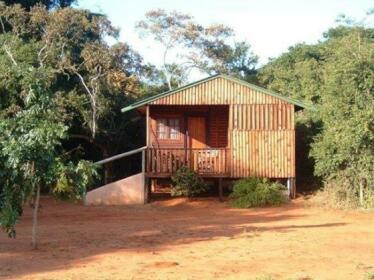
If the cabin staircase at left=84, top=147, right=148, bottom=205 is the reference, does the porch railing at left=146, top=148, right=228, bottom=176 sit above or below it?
above

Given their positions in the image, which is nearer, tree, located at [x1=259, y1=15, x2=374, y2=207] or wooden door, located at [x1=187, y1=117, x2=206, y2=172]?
tree, located at [x1=259, y1=15, x2=374, y2=207]

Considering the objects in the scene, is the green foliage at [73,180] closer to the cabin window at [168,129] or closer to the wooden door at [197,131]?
the cabin window at [168,129]

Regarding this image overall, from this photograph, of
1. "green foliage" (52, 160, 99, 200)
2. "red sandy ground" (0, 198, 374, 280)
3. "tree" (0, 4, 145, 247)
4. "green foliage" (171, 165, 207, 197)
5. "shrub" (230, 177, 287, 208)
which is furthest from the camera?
"tree" (0, 4, 145, 247)

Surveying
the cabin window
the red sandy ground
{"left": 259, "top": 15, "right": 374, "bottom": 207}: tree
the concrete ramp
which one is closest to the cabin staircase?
the concrete ramp

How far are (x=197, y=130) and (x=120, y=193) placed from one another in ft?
14.6

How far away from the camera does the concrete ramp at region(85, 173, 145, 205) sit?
66.8 feet

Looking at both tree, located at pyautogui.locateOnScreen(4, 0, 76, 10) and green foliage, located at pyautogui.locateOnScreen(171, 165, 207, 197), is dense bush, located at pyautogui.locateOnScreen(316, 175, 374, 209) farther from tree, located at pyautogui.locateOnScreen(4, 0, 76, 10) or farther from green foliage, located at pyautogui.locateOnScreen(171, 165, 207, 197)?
tree, located at pyautogui.locateOnScreen(4, 0, 76, 10)

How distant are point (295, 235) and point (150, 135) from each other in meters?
9.95

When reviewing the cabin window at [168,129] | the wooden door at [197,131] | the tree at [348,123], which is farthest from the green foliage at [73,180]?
the wooden door at [197,131]

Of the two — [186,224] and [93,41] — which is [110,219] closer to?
[186,224]

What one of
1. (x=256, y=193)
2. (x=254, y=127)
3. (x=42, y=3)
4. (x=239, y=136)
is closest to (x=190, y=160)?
(x=239, y=136)

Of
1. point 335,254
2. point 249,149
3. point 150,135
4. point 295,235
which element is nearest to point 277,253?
point 335,254

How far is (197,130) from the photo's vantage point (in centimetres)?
2325

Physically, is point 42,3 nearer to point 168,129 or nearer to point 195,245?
point 168,129
